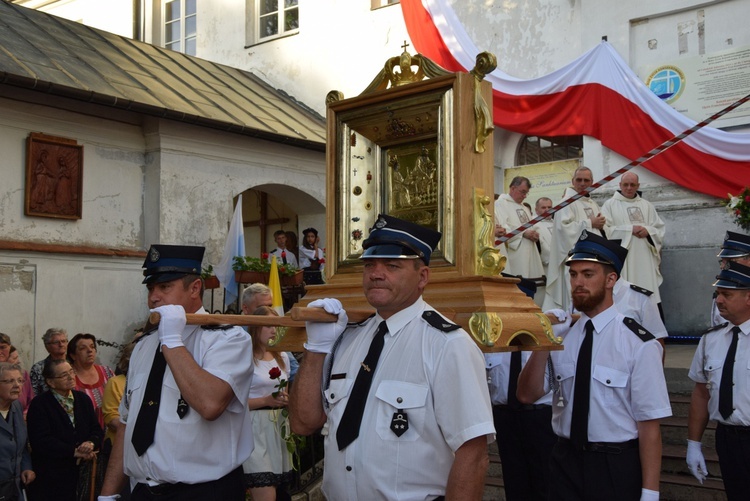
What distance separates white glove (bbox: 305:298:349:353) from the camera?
10.7ft

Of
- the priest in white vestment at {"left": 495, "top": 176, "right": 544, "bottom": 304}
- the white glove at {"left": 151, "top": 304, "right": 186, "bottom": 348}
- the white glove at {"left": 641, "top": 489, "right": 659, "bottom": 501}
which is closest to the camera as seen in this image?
the white glove at {"left": 151, "top": 304, "right": 186, "bottom": 348}

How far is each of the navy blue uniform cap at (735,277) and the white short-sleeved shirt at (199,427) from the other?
3004 mm

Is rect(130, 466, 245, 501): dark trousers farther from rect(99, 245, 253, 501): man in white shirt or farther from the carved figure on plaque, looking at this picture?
the carved figure on plaque

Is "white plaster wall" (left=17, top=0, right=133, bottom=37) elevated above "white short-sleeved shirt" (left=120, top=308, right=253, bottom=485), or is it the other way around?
"white plaster wall" (left=17, top=0, right=133, bottom=37)

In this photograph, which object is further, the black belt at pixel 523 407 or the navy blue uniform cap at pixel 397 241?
the black belt at pixel 523 407

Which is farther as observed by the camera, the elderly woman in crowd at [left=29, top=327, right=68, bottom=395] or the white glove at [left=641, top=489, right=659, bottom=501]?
Result: the elderly woman in crowd at [left=29, top=327, right=68, bottom=395]

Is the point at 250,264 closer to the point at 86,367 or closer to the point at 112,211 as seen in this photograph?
the point at 112,211

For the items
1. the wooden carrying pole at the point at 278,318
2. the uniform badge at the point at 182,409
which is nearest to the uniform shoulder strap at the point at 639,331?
the wooden carrying pole at the point at 278,318

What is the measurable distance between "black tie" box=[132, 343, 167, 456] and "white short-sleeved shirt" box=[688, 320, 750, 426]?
3265mm

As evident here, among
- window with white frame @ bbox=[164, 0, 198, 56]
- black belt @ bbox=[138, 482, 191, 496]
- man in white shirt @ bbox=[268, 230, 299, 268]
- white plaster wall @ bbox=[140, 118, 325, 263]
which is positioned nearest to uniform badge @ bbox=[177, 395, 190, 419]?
black belt @ bbox=[138, 482, 191, 496]

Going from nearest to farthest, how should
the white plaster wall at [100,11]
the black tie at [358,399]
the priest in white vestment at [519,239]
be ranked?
the black tie at [358,399]
the priest in white vestment at [519,239]
the white plaster wall at [100,11]

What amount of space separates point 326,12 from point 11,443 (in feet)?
40.2

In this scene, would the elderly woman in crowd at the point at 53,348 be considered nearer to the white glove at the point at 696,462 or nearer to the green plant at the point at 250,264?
the green plant at the point at 250,264

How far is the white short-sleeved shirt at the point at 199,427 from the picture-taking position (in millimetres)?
3648
